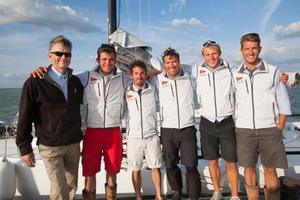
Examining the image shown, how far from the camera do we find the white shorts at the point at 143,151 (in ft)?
13.3

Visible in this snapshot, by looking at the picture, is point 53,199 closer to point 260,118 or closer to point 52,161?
point 52,161

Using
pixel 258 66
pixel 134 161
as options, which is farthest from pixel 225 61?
pixel 134 161

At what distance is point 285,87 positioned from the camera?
12.0ft

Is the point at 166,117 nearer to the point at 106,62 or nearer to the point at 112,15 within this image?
the point at 106,62

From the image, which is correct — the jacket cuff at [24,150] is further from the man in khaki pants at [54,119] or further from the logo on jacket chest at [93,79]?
the logo on jacket chest at [93,79]

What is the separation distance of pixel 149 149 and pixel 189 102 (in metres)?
0.80

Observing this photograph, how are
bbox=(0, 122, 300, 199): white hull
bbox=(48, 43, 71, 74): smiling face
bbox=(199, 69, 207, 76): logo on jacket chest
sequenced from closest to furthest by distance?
bbox=(48, 43, 71, 74): smiling face < bbox=(199, 69, 207, 76): logo on jacket chest < bbox=(0, 122, 300, 199): white hull

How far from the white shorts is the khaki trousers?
78 centimetres

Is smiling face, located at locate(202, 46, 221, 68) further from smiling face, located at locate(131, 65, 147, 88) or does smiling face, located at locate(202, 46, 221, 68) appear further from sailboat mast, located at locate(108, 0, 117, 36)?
sailboat mast, located at locate(108, 0, 117, 36)

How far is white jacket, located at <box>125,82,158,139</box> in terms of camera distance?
4.02 metres

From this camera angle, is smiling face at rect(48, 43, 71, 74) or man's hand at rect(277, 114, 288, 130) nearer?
smiling face at rect(48, 43, 71, 74)

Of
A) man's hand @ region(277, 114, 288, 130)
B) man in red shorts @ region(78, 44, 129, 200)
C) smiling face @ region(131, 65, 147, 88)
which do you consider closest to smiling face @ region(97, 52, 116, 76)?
man in red shorts @ region(78, 44, 129, 200)

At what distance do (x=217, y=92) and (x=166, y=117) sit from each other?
0.72 m

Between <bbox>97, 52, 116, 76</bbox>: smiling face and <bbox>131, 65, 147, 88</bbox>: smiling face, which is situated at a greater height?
<bbox>97, 52, 116, 76</bbox>: smiling face
